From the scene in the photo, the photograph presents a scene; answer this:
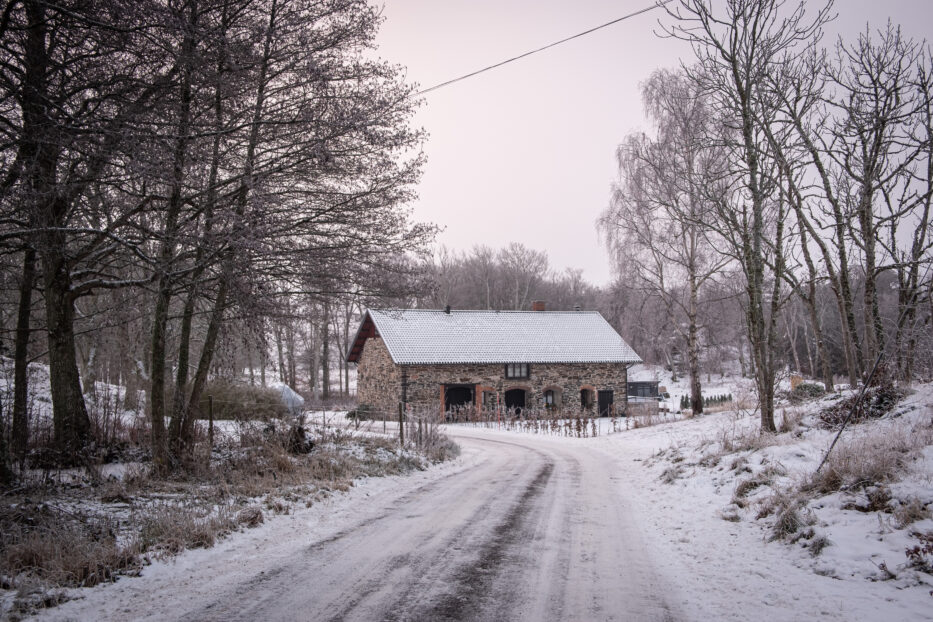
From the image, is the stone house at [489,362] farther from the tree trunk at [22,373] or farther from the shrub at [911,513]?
the shrub at [911,513]

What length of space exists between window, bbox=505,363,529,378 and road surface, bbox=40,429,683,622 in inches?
791

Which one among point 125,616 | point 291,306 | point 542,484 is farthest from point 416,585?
point 291,306

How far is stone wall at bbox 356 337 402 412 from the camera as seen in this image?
26.5 metres

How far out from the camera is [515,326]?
30391mm

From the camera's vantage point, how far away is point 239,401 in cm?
1817

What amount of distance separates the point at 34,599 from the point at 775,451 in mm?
8055

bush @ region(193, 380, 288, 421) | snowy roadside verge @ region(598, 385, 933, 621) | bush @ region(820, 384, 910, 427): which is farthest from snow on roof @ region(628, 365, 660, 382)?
snowy roadside verge @ region(598, 385, 933, 621)

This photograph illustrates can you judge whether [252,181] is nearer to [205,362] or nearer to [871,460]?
[205,362]

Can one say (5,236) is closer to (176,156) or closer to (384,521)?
(176,156)

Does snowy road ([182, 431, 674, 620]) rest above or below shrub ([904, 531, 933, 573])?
below

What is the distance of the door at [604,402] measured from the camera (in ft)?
93.6

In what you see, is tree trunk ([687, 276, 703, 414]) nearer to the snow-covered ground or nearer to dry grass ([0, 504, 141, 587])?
the snow-covered ground

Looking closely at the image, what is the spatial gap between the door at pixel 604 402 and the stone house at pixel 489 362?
52 mm

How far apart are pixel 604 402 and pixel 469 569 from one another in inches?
997
